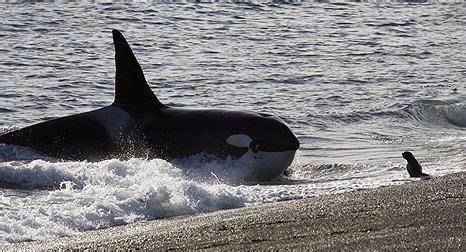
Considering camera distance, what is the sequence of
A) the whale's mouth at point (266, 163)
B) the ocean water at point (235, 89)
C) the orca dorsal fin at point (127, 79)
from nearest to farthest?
1. the ocean water at point (235, 89)
2. the whale's mouth at point (266, 163)
3. the orca dorsal fin at point (127, 79)

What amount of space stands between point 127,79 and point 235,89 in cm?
808

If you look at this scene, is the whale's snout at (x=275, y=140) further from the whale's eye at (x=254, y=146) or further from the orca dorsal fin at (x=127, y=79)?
the orca dorsal fin at (x=127, y=79)

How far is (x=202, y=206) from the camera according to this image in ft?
34.8

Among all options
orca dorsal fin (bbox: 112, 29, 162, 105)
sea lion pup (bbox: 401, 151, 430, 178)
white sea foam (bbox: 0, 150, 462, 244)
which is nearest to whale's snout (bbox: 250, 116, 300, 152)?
white sea foam (bbox: 0, 150, 462, 244)

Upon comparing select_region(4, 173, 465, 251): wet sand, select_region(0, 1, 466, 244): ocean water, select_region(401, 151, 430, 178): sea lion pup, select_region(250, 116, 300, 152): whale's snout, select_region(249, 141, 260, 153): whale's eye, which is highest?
select_region(4, 173, 465, 251): wet sand

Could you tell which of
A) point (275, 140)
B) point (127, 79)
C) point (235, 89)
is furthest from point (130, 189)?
point (235, 89)

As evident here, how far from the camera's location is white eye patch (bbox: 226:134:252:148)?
1355cm

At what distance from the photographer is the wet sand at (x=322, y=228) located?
24.1ft

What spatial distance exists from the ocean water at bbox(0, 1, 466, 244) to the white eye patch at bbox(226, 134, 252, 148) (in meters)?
0.25

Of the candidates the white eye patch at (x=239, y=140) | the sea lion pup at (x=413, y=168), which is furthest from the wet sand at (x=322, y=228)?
the white eye patch at (x=239, y=140)

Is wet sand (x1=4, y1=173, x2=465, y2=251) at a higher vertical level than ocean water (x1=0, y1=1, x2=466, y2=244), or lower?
higher

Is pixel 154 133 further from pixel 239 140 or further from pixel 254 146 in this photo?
pixel 254 146

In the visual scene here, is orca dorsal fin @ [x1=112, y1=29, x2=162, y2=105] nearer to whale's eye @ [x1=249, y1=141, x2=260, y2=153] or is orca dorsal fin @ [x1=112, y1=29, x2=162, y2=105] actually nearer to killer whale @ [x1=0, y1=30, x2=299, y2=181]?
killer whale @ [x1=0, y1=30, x2=299, y2=181]

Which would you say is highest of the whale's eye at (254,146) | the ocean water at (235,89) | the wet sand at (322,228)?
the wet sand at (322,228)
